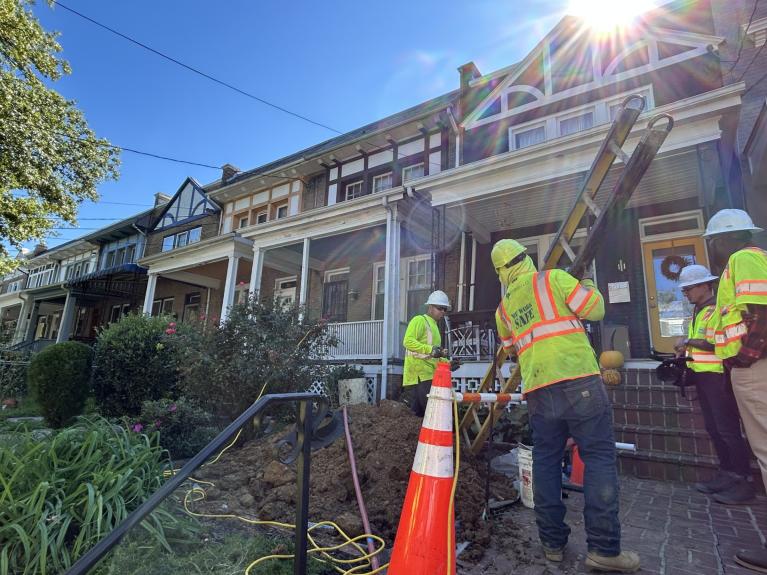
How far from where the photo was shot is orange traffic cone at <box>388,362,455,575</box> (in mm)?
1666

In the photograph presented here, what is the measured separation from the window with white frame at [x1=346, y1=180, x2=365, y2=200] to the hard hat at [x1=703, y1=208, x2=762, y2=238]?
407 inches

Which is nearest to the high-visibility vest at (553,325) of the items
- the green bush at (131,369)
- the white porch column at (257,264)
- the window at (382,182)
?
the green bush at (131,369)

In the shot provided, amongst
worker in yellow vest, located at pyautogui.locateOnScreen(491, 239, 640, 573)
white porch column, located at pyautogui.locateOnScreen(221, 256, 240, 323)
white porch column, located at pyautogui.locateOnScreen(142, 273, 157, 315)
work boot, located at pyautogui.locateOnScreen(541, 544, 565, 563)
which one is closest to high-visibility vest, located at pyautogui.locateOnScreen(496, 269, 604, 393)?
worker in yellow vest, located at pyautogui.locateOnScreen(491, 239, 640, 573)

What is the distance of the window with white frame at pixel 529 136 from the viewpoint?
9602 millimetres

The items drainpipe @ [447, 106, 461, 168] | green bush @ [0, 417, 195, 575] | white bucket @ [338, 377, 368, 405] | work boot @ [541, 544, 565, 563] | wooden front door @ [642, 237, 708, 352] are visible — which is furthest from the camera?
drainpipe @ [447, 106, 461, 168]

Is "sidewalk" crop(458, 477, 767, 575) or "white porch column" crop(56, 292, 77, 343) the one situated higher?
"white porch column" crop(56, 292, 77, 343)

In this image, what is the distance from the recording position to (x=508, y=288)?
9.08 feet

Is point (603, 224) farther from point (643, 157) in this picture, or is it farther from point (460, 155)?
point (460, 155)

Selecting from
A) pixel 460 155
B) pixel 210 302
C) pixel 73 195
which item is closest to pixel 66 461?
pixel 460 155

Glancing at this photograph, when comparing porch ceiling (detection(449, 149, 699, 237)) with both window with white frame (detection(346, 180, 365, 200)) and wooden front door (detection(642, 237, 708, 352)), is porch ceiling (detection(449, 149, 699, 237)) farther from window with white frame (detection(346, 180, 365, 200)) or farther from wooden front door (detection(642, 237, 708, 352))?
window with white frame (detection(346, 180, 365, 200))

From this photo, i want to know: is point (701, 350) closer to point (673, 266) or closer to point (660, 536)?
point (660, 536)

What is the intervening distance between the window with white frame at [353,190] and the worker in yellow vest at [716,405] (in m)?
9.92

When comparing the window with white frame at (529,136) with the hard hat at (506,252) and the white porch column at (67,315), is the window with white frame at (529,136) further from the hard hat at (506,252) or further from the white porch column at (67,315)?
the white porch column at (67,315)

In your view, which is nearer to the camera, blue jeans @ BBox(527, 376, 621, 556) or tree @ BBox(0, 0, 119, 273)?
blue jeans @ BBox(527, 376, 621, 556)
